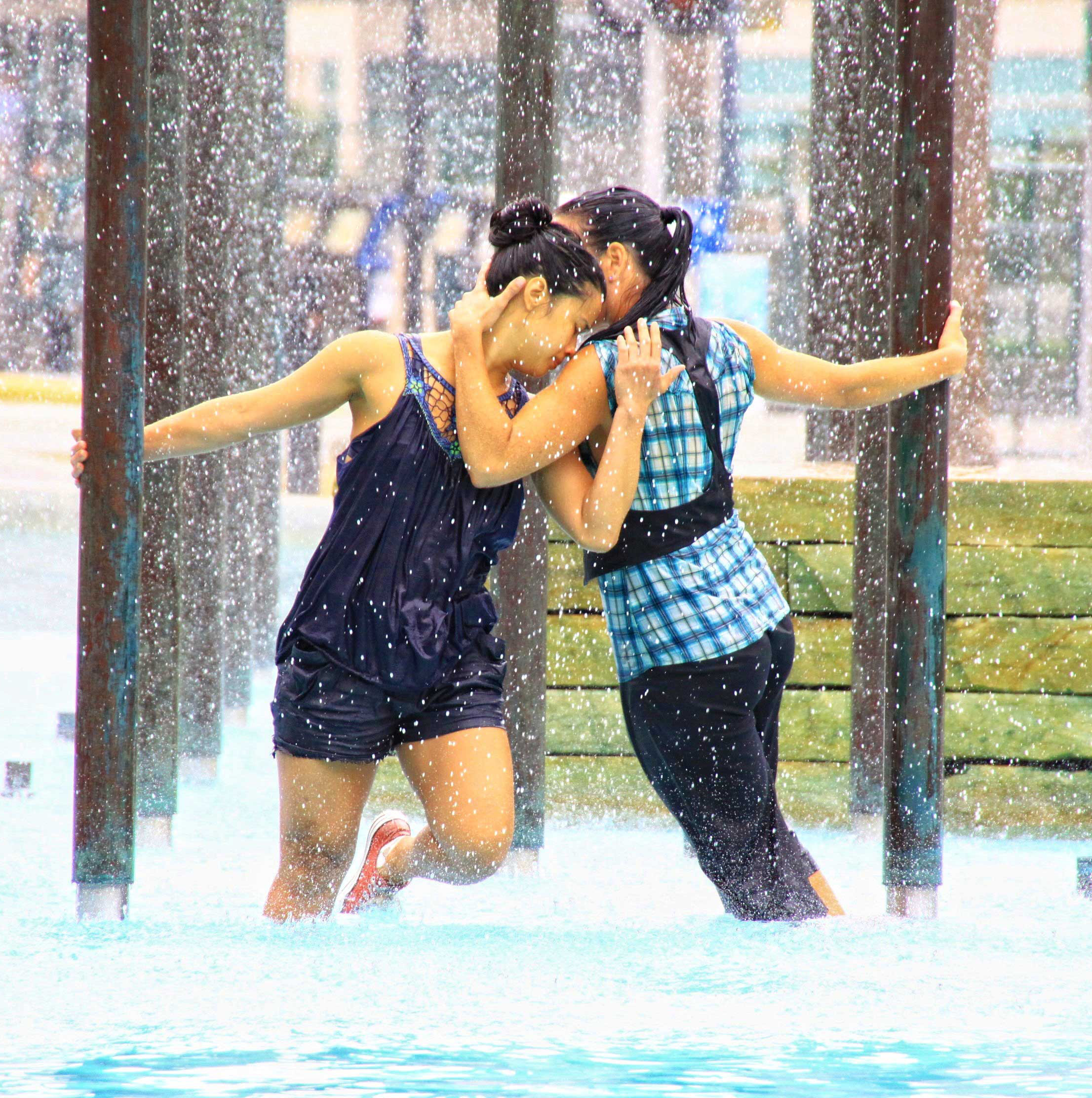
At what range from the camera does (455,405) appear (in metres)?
3.06

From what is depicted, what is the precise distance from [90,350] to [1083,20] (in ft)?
64.8

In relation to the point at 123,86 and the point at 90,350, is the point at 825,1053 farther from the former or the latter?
the point at 123,86

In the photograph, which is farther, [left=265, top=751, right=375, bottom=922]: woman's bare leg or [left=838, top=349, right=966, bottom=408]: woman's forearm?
[left=838, top=349, right=966, bottom=408]: woman's forearm

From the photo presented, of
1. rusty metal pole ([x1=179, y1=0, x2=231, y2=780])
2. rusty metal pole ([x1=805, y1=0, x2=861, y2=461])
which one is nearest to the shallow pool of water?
rusty metal pole ([x1=179, y1=0, x2=231, y2=780])

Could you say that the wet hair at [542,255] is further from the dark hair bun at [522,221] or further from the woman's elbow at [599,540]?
the woman's elbow at [599,540]

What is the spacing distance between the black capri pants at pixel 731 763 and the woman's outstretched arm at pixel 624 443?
361mm

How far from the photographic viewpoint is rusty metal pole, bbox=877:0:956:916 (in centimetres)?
345

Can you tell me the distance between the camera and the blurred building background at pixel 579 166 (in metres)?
16.3

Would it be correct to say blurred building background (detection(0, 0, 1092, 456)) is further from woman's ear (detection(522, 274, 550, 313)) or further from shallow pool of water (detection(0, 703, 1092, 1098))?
woman's ear (detection(522, 274, 550, 313))

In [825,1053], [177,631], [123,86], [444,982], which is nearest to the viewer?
[825,1053]

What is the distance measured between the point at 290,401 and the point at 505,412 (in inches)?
16.4

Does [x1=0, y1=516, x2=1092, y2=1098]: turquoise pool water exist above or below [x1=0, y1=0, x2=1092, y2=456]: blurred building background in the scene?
below

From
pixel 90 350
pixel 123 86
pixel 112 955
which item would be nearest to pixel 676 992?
pixel 112 955

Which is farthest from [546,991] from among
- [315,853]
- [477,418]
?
[477,418]
